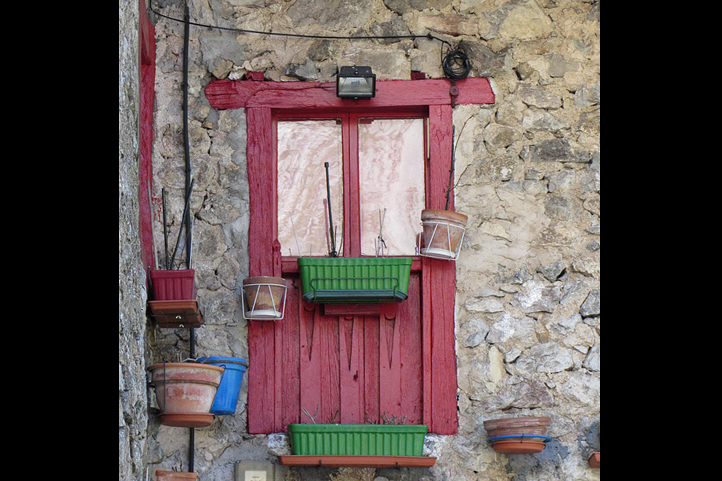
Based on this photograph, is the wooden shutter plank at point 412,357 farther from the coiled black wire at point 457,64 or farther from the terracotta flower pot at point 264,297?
the coiled black wire at point 457,64

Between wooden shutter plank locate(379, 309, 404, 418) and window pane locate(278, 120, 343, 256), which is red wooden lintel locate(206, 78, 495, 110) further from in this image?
wooden shutter plank locate(379, 309, 404, 418)

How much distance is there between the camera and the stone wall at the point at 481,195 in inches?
220

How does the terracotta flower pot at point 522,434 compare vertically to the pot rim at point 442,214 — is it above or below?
below

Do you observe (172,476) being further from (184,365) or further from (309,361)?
(309,361)

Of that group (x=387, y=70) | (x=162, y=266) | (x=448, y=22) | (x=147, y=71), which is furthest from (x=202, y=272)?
(x=448, y=22)

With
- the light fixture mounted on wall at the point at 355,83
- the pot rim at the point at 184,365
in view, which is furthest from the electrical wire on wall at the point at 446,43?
the pot rim at the point at 184,365

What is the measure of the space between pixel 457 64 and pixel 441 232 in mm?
1040

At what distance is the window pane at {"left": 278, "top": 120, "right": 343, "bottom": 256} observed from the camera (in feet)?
19.5

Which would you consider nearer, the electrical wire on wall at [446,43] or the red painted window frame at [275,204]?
the red painted window frame at [275,204]

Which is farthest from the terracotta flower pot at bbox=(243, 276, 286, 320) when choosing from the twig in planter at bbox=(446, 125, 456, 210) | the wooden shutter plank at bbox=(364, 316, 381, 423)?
the twig in planter at bbox=(446, 125, 456, 210)

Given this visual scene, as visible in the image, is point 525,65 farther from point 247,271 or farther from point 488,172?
point 247,271

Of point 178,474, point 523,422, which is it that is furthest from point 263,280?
point 523,422

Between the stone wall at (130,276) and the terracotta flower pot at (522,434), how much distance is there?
5.82ft

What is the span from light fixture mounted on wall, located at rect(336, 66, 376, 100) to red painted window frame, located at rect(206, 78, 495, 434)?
0.45 ft
